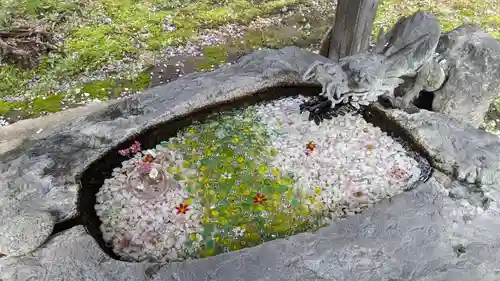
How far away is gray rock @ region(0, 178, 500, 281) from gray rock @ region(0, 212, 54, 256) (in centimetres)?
5

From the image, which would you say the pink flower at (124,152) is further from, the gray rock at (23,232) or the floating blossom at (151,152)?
the gray rock at (23,232)

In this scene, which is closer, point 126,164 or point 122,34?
point 126,164

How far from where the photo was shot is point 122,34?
5934mm

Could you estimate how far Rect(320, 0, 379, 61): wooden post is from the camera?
4.22 meters

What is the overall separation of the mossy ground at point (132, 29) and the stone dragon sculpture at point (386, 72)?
2.48 meters

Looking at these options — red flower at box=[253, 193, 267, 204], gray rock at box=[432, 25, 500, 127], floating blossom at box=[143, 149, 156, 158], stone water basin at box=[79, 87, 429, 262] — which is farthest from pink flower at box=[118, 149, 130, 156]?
gray rock at box=[432, 25, 500, 127]

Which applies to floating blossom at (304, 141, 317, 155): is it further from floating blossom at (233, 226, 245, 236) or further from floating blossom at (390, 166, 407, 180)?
floating blossom at (233, 226, 245, 236)

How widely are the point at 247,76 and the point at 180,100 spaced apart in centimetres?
59

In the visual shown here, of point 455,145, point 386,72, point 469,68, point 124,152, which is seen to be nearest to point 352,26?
point 469,68

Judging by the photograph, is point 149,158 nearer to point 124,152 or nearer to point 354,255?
point 124,152

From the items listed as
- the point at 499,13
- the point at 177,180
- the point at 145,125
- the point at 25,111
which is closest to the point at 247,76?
the point at 145,125

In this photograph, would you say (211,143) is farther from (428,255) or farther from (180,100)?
(428,255)

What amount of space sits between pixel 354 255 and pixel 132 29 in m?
4.48

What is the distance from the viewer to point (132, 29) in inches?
238
